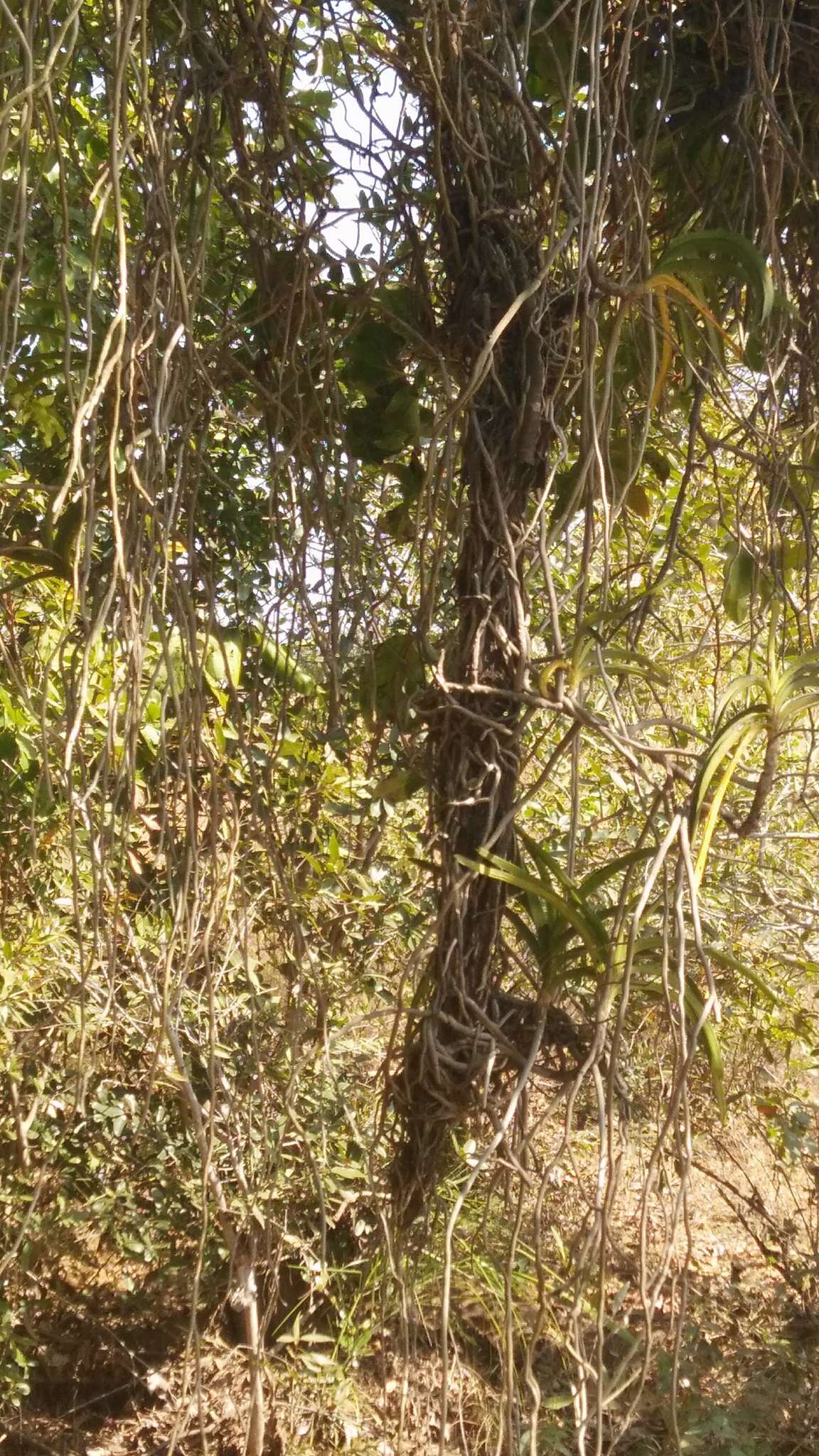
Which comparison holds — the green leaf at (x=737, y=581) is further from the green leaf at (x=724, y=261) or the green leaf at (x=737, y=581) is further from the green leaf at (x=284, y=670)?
the green leaf at (x=284, y=670)

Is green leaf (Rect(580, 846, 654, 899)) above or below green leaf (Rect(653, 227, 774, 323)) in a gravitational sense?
below

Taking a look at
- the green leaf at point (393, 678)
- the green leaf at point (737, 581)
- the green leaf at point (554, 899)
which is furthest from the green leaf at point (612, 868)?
the green leaf at point (737, 581)

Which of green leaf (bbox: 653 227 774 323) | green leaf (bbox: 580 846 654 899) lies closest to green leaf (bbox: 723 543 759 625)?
green leaf (bbox: 653 227 774 323)

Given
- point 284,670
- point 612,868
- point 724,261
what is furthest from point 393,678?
point 724,261

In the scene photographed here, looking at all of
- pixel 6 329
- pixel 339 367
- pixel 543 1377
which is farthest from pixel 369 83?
pixel 543 1377

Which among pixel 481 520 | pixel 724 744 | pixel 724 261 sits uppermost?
pixel 724 261

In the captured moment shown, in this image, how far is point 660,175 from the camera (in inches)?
44.3

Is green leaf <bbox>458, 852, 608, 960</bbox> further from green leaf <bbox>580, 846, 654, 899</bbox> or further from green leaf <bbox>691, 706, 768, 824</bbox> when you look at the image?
green leaf <bbox>691, 706, 768, 824</bbox>

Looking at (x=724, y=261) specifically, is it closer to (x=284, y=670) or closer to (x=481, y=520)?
(x=481, y=520)

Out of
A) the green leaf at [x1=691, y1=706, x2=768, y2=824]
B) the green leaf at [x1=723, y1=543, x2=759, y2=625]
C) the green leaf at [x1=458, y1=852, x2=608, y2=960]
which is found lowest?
the green leaf at [x1=458, y1=852, x2=608, y2=960]

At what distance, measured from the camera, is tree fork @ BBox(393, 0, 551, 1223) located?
3.05 ft

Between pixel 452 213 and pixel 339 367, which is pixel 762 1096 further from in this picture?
pixel 452 213

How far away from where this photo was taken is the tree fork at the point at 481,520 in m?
0.93

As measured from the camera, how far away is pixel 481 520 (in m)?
0.94
